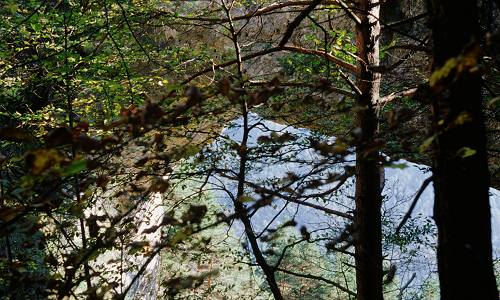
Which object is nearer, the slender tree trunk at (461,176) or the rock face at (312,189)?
the slender tree trunk at (461,176)

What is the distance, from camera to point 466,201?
101cm

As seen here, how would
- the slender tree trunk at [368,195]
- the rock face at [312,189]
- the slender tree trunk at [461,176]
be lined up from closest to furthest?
the slender tree trunk at [461,176] → the rock face at [312,189] → the slender tree trunk at [368,195]

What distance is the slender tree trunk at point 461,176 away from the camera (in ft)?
3.29

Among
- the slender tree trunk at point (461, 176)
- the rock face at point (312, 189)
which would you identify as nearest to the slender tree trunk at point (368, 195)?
the rock face at point (312, 189)

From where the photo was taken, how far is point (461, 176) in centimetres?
103

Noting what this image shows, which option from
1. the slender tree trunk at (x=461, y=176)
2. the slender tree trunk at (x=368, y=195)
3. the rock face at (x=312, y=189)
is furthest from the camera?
the slender tree trunk at (x=368, y=195)

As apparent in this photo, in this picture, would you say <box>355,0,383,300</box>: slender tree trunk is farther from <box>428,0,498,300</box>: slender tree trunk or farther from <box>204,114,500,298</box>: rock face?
<box>428,0,498,300</box>: slender tree trunk

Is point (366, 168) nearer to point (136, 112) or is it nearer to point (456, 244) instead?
point (456, 244)

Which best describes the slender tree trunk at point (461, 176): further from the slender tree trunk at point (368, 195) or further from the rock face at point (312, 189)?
the slender tree trunk at point (368, 195)

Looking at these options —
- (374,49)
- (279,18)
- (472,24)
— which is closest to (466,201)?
(472,24)

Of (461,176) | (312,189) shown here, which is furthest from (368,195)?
(461,176)

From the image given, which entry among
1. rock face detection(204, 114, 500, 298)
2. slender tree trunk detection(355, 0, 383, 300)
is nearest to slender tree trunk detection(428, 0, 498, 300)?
rock face detection(204, 114, 500, 298)

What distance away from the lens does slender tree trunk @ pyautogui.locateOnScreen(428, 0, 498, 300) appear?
3.29 feet

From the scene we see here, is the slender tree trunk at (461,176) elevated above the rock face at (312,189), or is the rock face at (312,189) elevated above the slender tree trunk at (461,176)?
the rock face at (312,189)
